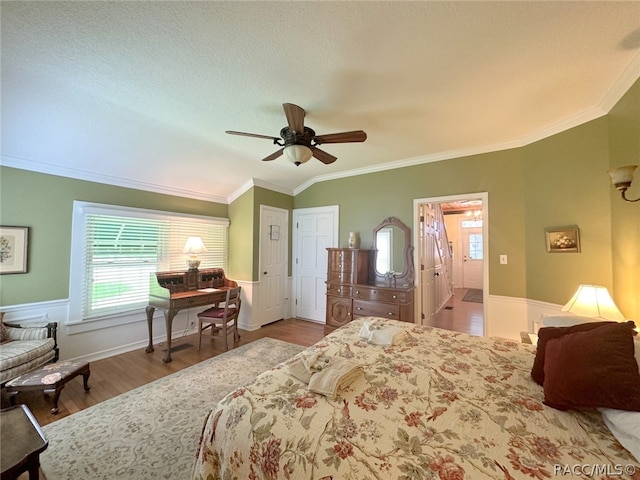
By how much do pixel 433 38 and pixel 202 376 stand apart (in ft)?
11.9

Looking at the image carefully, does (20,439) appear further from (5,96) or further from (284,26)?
(284,26)

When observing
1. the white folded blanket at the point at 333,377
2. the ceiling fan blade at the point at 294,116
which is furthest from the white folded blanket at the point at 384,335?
the ceiling fan blade at the point at 294,116

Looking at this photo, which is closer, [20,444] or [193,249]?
[20,444]

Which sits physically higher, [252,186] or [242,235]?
[252,186]

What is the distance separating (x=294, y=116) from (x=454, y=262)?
8193 mm

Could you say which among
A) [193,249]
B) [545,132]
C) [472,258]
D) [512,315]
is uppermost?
[545,132]

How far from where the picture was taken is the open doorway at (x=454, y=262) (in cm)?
362

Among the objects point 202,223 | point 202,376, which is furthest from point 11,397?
point 202,223

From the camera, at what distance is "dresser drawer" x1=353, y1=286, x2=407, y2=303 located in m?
3.50

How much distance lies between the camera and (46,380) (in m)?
2.12

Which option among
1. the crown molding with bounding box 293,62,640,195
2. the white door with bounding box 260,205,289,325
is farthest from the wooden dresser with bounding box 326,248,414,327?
the crown molding with bounding box 293,62,640,195

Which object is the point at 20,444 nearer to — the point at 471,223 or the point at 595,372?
the point at 595,372

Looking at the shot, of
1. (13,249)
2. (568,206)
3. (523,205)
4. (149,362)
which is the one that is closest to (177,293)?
(149,362)

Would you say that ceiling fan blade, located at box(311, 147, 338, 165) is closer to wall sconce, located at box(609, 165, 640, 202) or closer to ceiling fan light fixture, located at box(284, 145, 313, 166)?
ceiling fan light fixture, located at box(284, 145, 313, 166)
